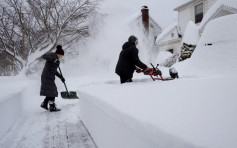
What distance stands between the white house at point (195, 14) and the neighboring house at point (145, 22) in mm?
5140

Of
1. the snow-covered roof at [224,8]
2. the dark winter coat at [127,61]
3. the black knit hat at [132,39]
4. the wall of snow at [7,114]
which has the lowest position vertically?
the wall of snow at [7,114]

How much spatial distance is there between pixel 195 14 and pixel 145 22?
947cm

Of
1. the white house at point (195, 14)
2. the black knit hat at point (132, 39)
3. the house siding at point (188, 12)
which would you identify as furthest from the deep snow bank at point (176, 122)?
the house siding at point (188, 12)

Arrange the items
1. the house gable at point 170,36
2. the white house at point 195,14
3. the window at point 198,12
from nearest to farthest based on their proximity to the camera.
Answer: the white house at point 195,14
the window at point 198,12
the house gable at point 170,36

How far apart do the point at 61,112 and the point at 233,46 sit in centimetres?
624

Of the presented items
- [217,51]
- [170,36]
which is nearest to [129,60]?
[217,51]

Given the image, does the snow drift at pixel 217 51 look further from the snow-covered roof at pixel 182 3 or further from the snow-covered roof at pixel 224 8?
the snow-covered roof at pixel 182 3

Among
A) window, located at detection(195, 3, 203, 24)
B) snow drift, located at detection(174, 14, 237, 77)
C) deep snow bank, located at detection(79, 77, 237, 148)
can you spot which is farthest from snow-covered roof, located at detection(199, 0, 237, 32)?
deep snow bank, located at detection(79, 77, 237, 148)

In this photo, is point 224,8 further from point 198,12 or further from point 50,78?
point 50,78

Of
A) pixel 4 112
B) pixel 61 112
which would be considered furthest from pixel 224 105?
pixel 61 112

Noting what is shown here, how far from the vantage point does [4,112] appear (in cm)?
354

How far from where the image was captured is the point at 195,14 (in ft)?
55.2

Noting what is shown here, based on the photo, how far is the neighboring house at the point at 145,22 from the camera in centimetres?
2569

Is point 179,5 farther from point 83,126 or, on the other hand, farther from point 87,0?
point 83,126
